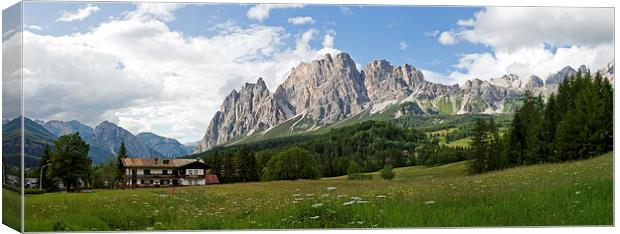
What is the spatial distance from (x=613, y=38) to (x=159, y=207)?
37.1 feet

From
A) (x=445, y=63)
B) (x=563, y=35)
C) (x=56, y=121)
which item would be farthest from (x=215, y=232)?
(x=563, y=35)

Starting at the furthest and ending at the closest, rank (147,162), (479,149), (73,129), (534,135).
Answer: (534,135) → (479,149) → (147,162) → (73,129)

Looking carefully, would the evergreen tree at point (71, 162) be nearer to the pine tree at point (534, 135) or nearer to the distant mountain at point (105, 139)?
the distant mountain at point (105, 139)

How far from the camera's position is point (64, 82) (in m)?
18.4

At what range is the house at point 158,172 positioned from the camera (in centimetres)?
1906

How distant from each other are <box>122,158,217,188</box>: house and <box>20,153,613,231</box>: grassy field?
0.21m

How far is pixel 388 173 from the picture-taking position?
19.7 meters

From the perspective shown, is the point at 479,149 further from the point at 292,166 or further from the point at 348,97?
the point at 292,166

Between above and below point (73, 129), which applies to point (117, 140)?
below

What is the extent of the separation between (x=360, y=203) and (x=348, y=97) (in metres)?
2.81

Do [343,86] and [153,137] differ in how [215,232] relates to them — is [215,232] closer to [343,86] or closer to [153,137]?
[153,137]

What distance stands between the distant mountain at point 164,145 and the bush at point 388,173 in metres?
4.58

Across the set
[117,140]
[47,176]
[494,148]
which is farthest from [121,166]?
[494,148]

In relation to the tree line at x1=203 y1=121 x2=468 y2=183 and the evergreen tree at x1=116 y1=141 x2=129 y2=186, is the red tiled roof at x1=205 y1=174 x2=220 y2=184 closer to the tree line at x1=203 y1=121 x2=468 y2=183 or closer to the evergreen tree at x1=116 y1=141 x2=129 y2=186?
the tree line at x1=203 y1=121 x2=468 y2=183
